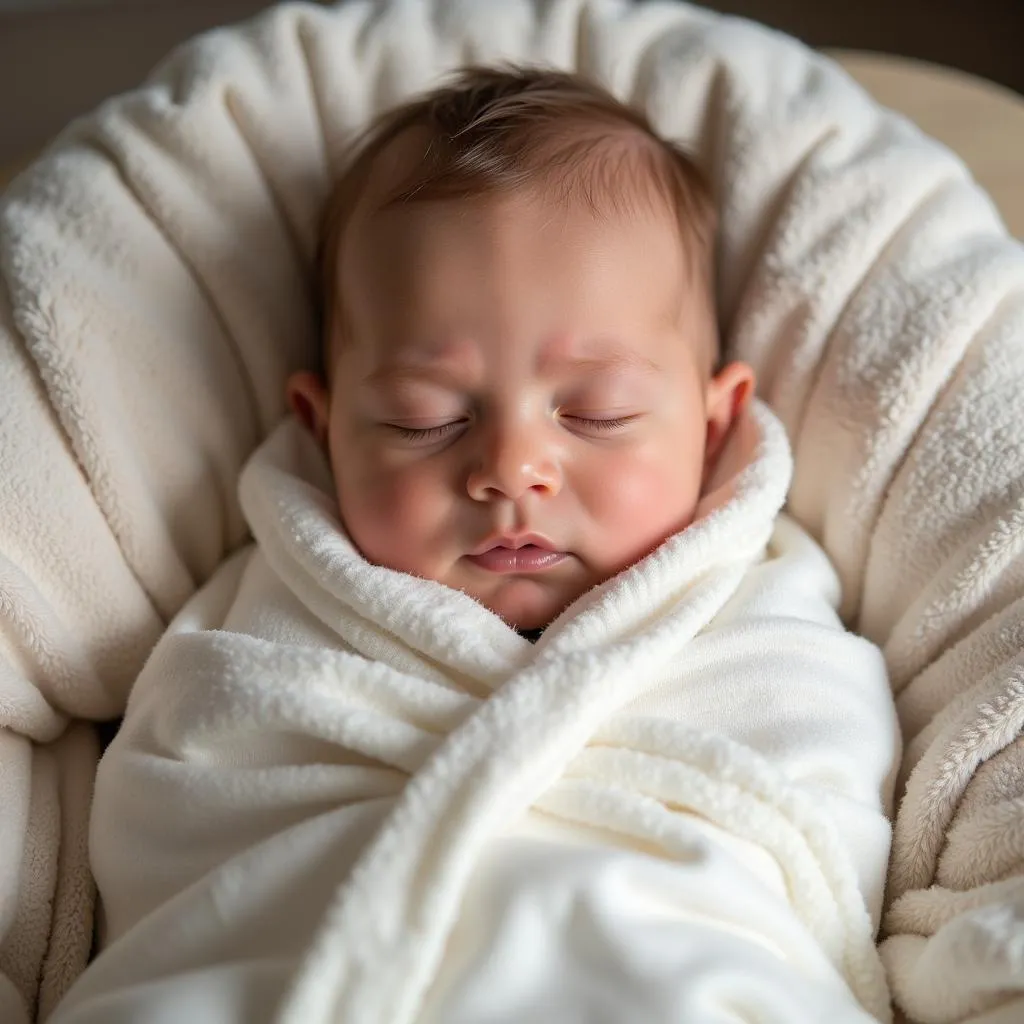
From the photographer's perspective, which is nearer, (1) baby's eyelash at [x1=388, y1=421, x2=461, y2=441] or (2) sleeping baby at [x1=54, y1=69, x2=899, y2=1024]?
(2) sleeping baby at [x1=54, y1=69, x2=899, y2=1024]

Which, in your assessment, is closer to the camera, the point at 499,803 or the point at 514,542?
the point at 499,803

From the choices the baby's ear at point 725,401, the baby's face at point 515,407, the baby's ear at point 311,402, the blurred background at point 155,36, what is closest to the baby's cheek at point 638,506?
the baby's face at point 515,407

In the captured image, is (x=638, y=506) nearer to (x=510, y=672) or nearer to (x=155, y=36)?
(x=510, y=672)

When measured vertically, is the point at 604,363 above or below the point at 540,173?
below

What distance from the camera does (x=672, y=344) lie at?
100 cm

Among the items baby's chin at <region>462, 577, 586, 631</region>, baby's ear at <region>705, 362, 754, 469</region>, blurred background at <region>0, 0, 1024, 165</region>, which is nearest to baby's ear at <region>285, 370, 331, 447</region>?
baby's chin at <region>462, 577, 586, 631</region>

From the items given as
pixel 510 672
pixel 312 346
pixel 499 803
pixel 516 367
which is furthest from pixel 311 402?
pixel 499 803

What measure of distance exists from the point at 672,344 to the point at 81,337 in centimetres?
50

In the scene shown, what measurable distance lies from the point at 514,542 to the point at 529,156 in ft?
1.06

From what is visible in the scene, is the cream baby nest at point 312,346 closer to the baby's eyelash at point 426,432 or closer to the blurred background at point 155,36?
the baby's eyelash at point 426,432

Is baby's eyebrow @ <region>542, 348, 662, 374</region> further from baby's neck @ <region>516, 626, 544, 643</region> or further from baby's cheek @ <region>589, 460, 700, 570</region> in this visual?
baby's neck @ <region>516, 626, 544, 643</region>

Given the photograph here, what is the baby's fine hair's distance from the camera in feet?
3.25

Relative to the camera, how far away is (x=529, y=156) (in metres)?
1.00

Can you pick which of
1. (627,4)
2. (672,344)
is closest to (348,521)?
(672,344)
